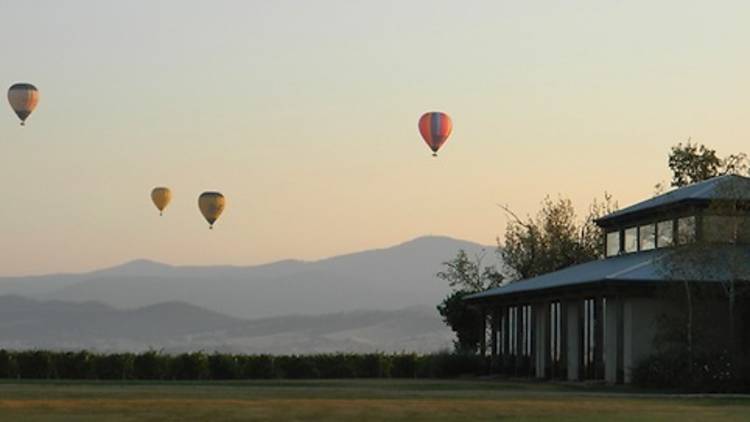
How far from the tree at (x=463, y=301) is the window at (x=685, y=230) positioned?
17.2 meters

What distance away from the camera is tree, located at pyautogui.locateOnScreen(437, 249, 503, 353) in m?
84.6

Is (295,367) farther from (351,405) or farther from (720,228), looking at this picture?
(351,405)

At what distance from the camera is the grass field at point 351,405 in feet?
128

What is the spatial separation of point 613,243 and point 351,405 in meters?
30.6

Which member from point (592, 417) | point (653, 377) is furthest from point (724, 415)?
point (653, 377)

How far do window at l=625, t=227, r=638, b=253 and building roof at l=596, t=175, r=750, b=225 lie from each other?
82 cm

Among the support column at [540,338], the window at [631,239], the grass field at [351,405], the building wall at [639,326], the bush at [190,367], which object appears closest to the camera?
the grass field at [351,405]

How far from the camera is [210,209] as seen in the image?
89438 mm

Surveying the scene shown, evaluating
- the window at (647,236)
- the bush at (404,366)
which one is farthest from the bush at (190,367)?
the window at (647,236)

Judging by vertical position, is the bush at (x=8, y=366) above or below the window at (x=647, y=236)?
below

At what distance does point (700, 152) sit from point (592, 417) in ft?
174

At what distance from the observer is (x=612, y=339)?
197 feet

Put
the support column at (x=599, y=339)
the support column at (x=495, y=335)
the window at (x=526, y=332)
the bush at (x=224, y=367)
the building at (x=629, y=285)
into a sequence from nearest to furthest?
the building at (x=629, y=285) → the support column at (x=599, y=339) → the window at (x=526, y=332) → the support column at (x=495, y=335) → the bush at (x=224, y=367)

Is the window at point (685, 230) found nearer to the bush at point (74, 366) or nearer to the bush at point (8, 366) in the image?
the bush at point (74, 366)
